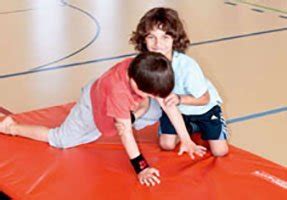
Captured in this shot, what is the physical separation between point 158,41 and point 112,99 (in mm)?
334

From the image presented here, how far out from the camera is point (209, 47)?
15.0 ft

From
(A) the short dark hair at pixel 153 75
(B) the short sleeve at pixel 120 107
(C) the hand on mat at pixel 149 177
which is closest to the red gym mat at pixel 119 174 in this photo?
(C) the hand on mat at pixel 149 177

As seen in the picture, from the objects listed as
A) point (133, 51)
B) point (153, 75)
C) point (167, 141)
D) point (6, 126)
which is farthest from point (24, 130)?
point (133, 51)

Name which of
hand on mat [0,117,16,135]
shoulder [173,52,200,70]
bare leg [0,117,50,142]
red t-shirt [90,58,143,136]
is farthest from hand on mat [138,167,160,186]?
hand on mat [0,117,16,135]

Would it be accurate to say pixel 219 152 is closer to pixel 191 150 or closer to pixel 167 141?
pixel 191 150

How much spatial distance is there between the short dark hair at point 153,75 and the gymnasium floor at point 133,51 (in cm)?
81

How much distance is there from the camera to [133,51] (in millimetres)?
4504

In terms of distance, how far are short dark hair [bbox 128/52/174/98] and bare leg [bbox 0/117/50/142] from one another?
0.70 metres

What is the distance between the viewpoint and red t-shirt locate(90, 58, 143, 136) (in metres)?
2.43

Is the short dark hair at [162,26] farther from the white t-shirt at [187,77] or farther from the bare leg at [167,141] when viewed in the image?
the bare leg at [167,141]

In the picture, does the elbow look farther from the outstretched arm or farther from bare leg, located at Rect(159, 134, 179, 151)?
the outstretched arm

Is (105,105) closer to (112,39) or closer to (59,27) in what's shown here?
(112,39)

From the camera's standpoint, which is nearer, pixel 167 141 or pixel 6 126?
pixel 167 141

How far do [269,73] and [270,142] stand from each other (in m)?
1.11
